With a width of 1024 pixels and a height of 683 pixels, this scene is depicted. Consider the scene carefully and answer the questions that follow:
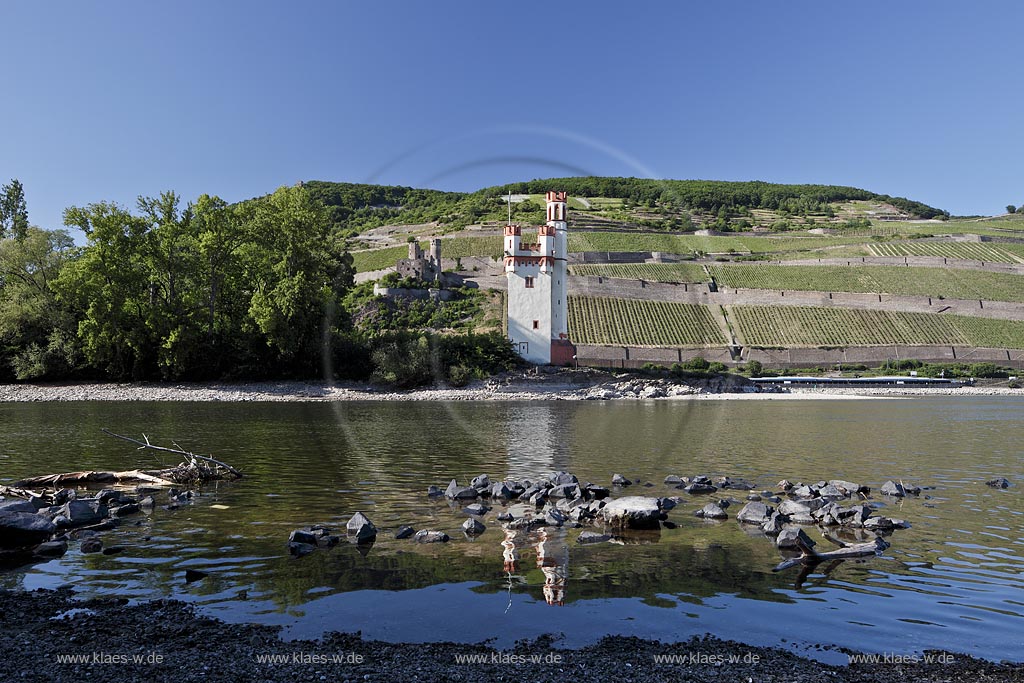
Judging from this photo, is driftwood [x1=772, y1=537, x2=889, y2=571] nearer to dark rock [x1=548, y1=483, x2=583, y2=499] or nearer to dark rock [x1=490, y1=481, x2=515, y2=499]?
dark rock [x1=548, y1=483, x2=583, y2=499]

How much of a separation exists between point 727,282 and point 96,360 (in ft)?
294

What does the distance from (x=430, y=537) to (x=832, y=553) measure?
768 cm

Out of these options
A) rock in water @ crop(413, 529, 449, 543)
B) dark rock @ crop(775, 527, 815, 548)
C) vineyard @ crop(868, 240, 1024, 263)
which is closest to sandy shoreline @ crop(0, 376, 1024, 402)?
rock in water @ crop(413, 529, 449, 543)

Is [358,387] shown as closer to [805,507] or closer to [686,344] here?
[686,344]

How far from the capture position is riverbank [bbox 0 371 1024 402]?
60.8 metres

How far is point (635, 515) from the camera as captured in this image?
A: 16.0 meters

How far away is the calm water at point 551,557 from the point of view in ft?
33.1

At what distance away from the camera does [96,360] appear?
6247 cm

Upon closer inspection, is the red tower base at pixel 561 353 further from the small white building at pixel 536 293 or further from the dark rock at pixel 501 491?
the dark rock at pixel 501 491

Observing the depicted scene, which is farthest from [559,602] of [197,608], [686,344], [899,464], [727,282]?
[727,282]

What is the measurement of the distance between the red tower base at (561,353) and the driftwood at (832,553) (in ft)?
202

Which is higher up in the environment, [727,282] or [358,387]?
[727,282]

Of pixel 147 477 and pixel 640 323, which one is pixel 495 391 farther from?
pixel 147 477

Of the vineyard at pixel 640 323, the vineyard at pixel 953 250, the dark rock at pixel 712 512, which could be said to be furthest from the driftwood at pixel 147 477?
the vineyard at pixel 953 250
